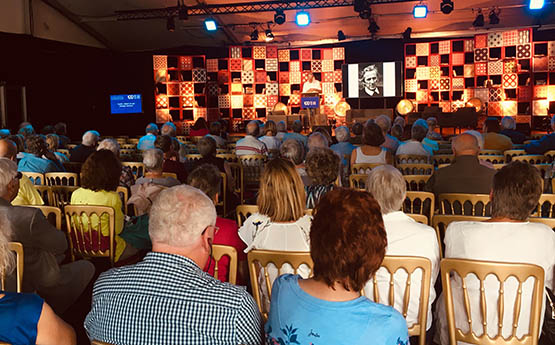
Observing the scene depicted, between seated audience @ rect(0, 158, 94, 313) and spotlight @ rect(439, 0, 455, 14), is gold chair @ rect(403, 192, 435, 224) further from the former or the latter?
spotlight @ rect(439, 0, 455, 14)

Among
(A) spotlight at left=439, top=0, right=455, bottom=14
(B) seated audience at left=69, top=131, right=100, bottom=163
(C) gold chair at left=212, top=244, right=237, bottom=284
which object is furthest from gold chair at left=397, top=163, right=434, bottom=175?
(A) spotlight at left=439, top=0, right=455, bottom=14

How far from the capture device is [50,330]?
5.40 ft

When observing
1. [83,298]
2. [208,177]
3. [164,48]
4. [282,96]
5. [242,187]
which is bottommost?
[83,298]

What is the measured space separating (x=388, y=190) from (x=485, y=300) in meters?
0.76

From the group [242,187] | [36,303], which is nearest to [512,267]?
[36,303]

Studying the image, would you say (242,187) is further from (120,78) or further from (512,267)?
(120,78)

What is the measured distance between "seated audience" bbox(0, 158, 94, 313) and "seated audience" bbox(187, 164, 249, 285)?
0.89 meters

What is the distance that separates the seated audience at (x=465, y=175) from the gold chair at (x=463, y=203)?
188 millimetres

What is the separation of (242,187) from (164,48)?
13909mm

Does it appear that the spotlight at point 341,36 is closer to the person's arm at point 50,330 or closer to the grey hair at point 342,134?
the grey hair at point 342,134

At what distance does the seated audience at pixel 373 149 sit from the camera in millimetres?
5961

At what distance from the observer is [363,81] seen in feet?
60.7

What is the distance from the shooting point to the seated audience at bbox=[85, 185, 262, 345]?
1.61 meters

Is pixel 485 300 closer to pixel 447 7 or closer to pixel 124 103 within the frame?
pixel 447 7
